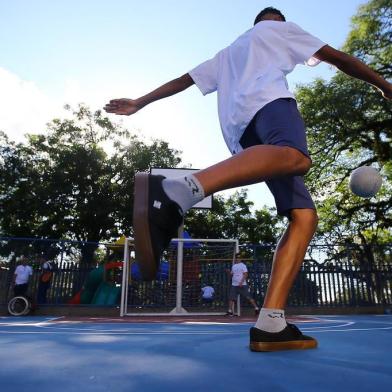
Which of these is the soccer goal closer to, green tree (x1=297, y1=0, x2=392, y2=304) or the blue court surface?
green tree (x1=297, y1=0, x2=392, y2=304)

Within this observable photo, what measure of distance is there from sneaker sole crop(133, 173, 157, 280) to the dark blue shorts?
650 mm

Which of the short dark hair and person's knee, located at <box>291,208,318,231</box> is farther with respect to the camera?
the short dark hair

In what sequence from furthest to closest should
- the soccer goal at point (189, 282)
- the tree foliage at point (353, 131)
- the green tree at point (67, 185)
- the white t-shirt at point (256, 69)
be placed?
the green tree at point (67, 185) < the tree foliage at point (353, 131) < the soccer goal at point (189, 282) < the white t-shirt at point (256, 69)

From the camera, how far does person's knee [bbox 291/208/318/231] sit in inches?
80.4

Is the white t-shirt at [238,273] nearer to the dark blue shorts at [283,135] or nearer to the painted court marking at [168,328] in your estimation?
the painted court marking at [168,328]

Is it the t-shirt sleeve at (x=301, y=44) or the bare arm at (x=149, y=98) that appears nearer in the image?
the t-shirt sleeve at (x=301, y=44)

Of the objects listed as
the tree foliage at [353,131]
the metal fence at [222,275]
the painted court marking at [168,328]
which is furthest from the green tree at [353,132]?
the painted court marking at [168,328]

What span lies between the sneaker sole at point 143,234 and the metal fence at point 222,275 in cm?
1015

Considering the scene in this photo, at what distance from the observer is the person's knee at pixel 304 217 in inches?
80.4

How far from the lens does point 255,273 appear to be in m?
11.9

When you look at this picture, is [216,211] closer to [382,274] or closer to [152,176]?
[382,274]

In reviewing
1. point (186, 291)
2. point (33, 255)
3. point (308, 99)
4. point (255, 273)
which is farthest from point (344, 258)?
point (308, 99)

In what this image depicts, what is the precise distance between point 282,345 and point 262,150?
0.85 m

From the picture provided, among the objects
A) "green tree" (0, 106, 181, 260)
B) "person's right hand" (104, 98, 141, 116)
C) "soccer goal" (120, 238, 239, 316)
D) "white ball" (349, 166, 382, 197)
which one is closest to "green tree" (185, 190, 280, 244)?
"green tree" (0, 106, 181, 260)
